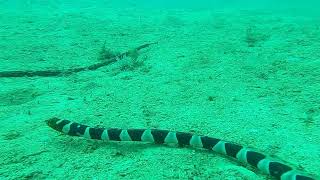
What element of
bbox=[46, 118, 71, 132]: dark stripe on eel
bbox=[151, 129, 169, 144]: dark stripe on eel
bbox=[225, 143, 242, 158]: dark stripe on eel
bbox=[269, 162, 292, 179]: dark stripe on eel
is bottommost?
bbox=[269, 162, 292, 179]: dark stripe on eel

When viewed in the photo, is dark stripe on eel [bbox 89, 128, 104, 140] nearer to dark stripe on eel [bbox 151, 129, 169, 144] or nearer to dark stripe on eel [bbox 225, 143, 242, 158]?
dark stripe on eel [bbox 151, 129, 169, 144]

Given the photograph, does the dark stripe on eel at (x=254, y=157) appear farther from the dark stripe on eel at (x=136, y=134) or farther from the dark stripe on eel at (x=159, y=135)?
the dark stripe on eel at (x=136, y=134)

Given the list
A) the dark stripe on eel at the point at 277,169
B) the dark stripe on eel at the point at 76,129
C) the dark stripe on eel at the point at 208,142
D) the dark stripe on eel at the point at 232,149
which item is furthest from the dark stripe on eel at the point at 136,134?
the dark stripe on eel at the point at 277,169

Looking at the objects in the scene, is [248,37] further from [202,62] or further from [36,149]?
[36,149]

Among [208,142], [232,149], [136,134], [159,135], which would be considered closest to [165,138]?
[159,135]

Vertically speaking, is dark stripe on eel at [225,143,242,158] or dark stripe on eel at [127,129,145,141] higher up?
dark stripe on eel at [127,129,145,141]

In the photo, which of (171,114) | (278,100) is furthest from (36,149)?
(278,100)

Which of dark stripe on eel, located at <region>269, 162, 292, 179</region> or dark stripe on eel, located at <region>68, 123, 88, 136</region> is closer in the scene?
dark stripe on eel, located at <region>269, 162, 292, 179</region>

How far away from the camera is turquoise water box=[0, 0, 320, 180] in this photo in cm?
381

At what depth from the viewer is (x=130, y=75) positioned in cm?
704

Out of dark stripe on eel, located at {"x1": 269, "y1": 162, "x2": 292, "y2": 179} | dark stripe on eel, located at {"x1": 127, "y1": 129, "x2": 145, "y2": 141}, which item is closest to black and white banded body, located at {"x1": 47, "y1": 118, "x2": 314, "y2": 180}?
dark stripe on eel, located at {"x1": 127, "y1": 129, "x2": 145, "y2": 141}

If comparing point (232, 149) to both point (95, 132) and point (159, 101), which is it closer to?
point (95, 132)

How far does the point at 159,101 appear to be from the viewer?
18.5 feet

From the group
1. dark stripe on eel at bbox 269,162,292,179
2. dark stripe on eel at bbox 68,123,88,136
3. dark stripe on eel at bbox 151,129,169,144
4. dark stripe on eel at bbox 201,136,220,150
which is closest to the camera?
dark stripe on eel at bbox 269,162,292,179
